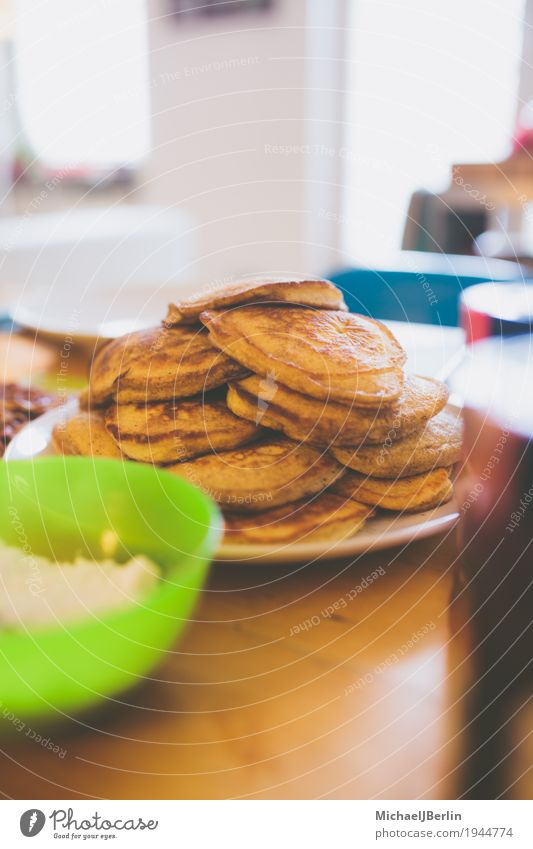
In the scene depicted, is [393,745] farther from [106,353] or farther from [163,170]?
[163,170]

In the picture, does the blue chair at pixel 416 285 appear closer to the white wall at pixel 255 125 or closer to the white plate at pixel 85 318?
the white plate at pixel 85 318

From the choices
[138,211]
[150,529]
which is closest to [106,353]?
[150,529]

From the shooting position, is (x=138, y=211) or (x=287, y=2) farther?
(x=138, y=211)

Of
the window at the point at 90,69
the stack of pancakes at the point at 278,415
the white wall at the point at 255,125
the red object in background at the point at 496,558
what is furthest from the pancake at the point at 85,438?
the white wall at the point at 255,125

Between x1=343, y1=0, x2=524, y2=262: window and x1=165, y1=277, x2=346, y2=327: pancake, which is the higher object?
x1=343, y1=0, x2=524, y2=262: window

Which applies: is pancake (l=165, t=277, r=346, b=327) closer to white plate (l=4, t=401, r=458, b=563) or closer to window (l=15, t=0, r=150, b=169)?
white plate (l=4, t=401, r=458, b=563)

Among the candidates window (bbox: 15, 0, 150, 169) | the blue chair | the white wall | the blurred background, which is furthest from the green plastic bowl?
the white wall

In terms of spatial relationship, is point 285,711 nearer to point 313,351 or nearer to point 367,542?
point 367,542
